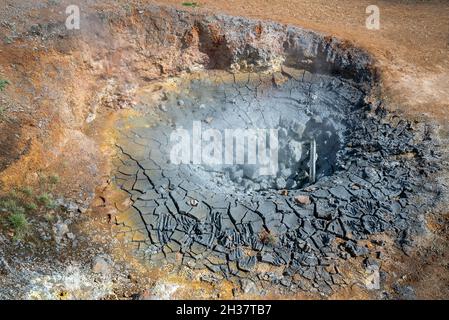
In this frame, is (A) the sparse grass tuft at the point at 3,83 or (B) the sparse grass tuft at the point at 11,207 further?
(A) the sparse grass tuft at the point at 3,83

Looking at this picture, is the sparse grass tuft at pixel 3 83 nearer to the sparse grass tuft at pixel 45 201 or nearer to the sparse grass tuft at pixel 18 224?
the sparse grass tuft at pixel 45 201

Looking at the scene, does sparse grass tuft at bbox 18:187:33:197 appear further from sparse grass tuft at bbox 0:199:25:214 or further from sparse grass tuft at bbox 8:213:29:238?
sparse grass tuft at bbox 8:213:29:238

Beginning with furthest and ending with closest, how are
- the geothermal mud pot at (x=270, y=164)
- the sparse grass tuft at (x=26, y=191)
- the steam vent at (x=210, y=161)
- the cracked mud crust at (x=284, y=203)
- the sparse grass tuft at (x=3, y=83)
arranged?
1. the sparse grass tuft at (x=3, y=83)
2. the sparse grass tuft at (x=26, y=191)
3. the geothermal mud pot at (x=270, y=164)
4. the cracked mud crust at (x=284, y=203)
5. the steam vent at (x=210, y=161)

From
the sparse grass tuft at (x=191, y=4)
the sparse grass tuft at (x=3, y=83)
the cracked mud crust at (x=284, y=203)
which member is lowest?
the cracked mud crust at (x=284, y=203)

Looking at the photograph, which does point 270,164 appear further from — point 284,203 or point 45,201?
point 45,201

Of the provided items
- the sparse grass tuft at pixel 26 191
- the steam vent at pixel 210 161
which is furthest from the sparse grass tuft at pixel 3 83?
the sparse grass tuft at pixel 26 191

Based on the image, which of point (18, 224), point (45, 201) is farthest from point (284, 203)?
point (18, 224)

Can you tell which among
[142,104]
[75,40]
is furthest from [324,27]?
[75,40]

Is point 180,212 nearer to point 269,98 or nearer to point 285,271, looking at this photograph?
point 285,271
